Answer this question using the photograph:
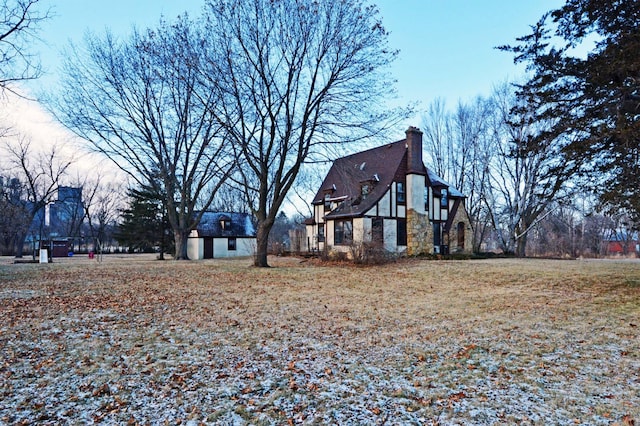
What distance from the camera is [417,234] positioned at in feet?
78.0

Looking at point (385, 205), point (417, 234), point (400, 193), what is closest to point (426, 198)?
point (400, 193)

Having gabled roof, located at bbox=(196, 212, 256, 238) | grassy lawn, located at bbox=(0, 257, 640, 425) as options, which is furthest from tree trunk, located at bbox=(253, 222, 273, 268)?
gabled roof, located at bbox=(196, 212, 256, 238)

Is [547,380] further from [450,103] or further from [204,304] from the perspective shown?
[450,103]

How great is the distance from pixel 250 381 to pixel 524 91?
9104 millimetres

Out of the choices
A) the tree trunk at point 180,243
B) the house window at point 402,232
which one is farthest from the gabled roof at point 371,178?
the tree trunk at point 180,243

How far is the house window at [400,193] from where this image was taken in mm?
23641

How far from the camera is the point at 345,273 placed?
15.3m

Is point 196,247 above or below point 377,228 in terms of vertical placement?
below

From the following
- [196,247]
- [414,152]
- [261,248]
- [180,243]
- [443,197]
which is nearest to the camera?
[261,248]

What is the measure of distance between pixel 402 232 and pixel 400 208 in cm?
154

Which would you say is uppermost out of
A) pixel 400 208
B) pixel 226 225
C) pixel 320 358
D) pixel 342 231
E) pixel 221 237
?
pixel 400 208

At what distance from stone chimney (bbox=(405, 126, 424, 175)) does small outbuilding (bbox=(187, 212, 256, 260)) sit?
14157 millimetres

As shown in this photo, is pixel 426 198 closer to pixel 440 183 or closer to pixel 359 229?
pixel 440 183

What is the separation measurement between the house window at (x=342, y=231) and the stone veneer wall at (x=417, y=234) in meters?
3.76
